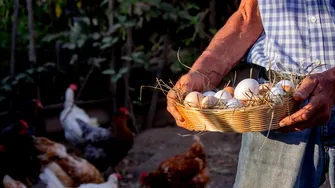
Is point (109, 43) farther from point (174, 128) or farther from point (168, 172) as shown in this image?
point (168, 172)

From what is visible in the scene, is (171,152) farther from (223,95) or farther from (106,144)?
(223,95)

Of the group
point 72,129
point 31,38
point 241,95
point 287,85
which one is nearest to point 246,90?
point 241,95

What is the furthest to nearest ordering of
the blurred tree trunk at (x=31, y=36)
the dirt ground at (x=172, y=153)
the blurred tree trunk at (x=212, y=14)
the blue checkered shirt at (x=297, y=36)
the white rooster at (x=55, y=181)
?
the blurred tree trunk at (x=212, y=14)
the blurred tree trunk at (x=31, y=36)
the dirt ground at (x=172, y=153)
the white rooster at (x=55, y=181)
the blue checkered shirt at (x=297, y=36)

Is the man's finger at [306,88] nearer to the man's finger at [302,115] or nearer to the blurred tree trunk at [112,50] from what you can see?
the man's finger at [302,115]

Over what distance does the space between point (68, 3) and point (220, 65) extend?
396cm

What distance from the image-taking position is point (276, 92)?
5.12 feet

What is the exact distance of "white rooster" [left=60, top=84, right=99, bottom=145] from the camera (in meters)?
4.74

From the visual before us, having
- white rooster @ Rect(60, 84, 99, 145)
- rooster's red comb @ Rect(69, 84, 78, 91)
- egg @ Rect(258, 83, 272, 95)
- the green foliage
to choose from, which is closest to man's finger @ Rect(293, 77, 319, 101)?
egg @ Rect(258, 83, 272, 95)

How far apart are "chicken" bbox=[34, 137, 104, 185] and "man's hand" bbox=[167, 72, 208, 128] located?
2273 millimetres

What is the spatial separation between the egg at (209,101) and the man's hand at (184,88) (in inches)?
4.2

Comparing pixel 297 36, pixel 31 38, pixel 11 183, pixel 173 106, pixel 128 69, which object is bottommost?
pixel 11 183

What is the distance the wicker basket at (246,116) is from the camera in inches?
60.1

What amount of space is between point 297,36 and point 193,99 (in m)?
0.46

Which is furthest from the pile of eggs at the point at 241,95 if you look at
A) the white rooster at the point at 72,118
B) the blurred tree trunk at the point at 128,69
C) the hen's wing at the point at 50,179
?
the blurred tree trunk at the point at 128,69
